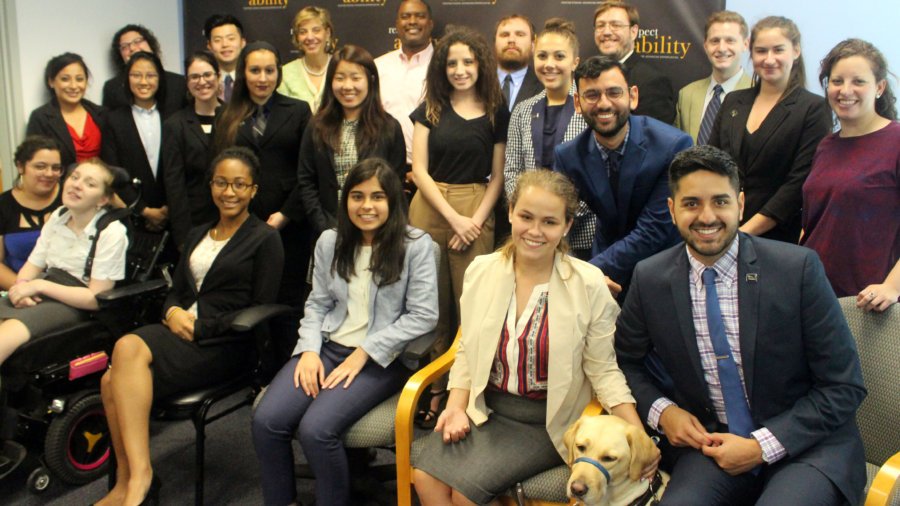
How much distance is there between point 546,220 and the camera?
2.16 metres

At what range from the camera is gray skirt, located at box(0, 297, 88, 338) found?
2.89 meters

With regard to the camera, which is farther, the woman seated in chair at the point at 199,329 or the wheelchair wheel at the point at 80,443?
the wheelchair wheel at the point at 80,443

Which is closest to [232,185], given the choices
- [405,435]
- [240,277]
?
[240,277]

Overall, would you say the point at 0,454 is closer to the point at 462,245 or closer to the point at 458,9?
the point at 462,245

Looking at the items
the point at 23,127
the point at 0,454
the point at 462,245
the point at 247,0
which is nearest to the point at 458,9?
the point at 247,0

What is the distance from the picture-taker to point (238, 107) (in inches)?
138

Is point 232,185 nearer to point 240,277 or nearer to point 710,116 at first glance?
point 240,277

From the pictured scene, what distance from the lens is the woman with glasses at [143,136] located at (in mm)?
3854

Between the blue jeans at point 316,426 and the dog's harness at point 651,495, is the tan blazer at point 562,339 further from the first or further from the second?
Result: the blue jeans at point 316,426

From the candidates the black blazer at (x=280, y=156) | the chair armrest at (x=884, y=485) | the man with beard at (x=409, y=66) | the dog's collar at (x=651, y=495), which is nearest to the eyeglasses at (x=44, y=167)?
the black blazer at (x=280, y=156)

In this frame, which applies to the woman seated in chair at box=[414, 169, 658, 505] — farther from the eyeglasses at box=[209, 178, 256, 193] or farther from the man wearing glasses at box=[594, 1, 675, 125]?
the man wearing glasses at box=[594, 1, 675, 125]

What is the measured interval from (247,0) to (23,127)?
5.21ft

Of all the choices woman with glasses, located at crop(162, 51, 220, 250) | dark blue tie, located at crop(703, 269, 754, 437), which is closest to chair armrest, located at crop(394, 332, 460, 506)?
dark blue tie, located at crop(703, 269, 754, 437)

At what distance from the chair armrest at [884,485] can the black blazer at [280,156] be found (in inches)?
98.8
